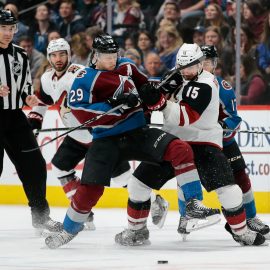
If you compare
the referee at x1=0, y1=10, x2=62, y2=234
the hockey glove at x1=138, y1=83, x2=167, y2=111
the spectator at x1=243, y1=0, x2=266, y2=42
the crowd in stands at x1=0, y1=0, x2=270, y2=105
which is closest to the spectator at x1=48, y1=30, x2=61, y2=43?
the crowd in stands at x1=0, y1=0, x2=270, y2=105

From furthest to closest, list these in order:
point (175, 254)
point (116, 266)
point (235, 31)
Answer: point (235, 31) < point (175, 254) < point (116, 266)

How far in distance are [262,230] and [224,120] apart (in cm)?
66

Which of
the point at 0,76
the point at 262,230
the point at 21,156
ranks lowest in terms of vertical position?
the point at 262,230

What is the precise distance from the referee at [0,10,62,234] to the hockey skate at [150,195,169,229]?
0.57 m

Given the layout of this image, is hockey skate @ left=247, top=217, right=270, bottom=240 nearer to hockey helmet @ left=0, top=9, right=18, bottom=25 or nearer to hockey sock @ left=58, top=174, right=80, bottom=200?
hockey sock @ left=58, top=174, right=80, bottom=200

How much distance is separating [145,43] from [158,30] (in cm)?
17

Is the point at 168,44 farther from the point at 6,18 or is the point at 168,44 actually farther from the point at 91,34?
the point at 6,18

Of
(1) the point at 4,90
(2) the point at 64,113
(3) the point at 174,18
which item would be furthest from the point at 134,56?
(1) the point at 4,90

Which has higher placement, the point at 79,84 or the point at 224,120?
the point at 79,84

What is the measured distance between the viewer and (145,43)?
334 inches

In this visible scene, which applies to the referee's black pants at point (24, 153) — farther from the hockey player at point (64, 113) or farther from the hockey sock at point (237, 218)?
the hockey sock at point (237, 218)

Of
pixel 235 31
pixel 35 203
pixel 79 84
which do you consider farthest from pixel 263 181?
pixel 79 84

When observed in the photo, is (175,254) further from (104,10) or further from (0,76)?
(104,10)

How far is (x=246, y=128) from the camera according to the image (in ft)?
23.1
